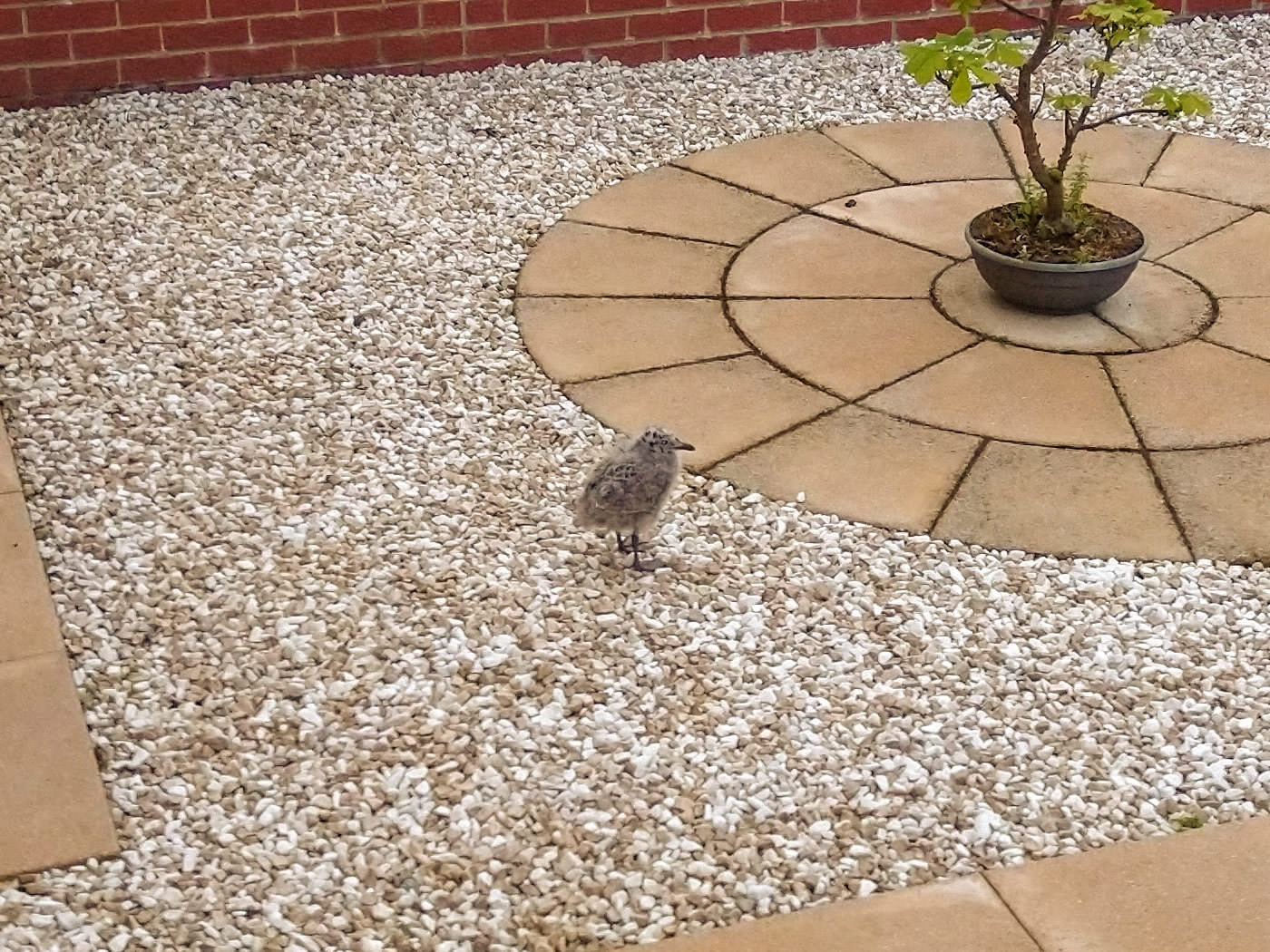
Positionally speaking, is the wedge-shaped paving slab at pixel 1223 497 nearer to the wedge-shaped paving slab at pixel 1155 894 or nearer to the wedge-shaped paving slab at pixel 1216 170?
the wedge-shaped paving slab at pixel 1155 894

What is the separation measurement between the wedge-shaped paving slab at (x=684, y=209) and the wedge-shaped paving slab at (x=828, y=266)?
0.34 ft

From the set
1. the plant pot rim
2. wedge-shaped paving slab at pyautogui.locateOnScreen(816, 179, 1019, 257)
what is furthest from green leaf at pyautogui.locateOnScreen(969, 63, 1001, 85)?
wedge-shaped paving slab at pyautogui.locateOnScreen(816, 179, 1019, 257)

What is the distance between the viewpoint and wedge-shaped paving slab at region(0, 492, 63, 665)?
267 cm

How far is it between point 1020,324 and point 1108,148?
148 cm

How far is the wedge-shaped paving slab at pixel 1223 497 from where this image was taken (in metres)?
3.00

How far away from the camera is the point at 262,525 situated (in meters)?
3.05

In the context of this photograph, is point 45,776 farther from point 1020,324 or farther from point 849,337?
point 1020,324

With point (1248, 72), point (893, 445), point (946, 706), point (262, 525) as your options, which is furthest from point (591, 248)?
point (1248, 72)

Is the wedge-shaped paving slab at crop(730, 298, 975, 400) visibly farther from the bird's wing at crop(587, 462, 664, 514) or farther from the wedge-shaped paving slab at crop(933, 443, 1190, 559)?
the bird's wing at crop(587, 462, 664, 514)

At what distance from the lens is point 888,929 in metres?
2.11

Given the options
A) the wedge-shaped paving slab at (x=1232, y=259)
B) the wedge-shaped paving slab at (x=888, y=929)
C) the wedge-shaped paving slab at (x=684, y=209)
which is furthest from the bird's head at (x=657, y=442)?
the wedge-shaped paving slab at (x=1232, y=259)

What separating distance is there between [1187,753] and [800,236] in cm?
226

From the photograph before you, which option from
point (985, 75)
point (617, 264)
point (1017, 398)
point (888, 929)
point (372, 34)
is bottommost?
point (888, 929)

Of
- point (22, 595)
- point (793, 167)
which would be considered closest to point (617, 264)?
point (793, 167)
